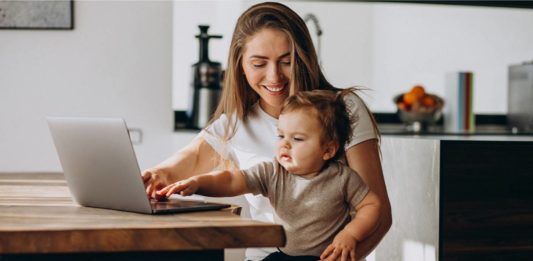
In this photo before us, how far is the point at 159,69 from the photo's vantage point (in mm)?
3293

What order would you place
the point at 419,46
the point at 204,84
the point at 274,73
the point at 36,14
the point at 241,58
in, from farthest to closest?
the point at 419,46 < the point at 204,84 < the point at 36,14 < the point at 241,58 < the point at 274,73

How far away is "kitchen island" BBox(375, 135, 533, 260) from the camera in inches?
99.7

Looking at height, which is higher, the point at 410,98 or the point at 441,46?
the point at 441,46

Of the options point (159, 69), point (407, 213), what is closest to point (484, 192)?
point (407, 213)

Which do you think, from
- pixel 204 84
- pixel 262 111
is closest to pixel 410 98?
pixel 204 84

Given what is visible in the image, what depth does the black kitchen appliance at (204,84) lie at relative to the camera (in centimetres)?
Answer: 338

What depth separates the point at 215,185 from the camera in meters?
1.63

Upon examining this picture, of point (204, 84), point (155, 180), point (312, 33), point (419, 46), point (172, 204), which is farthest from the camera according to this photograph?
point (419, 46)

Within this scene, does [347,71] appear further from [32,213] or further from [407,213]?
[32,213]

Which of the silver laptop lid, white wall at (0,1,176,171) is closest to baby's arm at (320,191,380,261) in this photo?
the silver laptop lid

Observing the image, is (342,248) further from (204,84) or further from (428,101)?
(428,101)

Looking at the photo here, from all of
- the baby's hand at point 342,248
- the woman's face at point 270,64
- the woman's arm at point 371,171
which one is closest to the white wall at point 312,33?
the woman's face at point 270,64

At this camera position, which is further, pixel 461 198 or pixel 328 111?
pixel 461 198

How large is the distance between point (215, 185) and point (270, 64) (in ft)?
1.31
